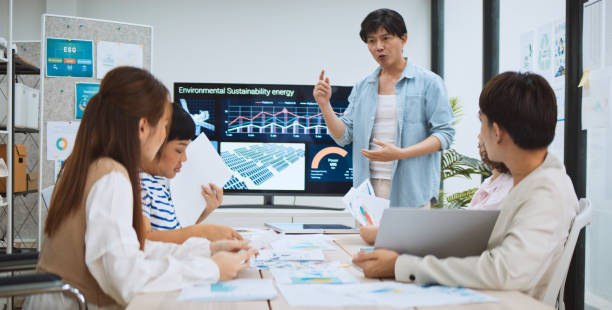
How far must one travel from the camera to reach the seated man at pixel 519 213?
89 cm

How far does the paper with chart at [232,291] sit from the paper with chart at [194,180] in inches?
33.6

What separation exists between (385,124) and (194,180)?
851 millimetres

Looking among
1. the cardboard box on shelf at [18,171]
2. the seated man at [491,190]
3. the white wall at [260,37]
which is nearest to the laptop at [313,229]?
the seated man at [491,190]

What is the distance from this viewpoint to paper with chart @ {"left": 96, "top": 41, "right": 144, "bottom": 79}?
3.28 metres

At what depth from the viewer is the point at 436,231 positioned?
1.00 meters

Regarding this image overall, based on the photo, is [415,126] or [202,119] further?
[202,119]

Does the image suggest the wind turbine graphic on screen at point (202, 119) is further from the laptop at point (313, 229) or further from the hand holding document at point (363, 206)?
the hand holding document at point (363, 206)

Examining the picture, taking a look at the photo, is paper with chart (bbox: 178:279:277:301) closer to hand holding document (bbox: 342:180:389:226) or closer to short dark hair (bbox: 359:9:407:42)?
hand holding document (bbox: 342:180:389:226)

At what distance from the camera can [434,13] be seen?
4590 millimetres

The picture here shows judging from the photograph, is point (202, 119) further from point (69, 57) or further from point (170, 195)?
point (170, 195)

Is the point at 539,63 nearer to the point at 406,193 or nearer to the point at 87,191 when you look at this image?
the point at 406,193

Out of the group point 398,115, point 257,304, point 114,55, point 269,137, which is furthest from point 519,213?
point 114,55

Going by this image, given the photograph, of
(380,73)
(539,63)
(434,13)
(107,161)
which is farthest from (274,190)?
(434,13)

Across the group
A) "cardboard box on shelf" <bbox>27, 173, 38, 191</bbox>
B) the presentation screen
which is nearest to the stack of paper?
the presentation screen
